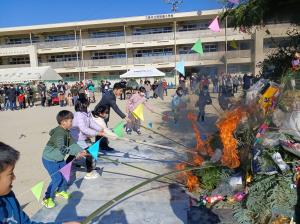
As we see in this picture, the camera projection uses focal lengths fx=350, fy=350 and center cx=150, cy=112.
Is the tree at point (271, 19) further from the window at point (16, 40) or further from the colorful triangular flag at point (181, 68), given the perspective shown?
the window at point (16, 40)

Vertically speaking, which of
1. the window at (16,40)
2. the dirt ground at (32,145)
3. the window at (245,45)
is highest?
the window at (16,40)

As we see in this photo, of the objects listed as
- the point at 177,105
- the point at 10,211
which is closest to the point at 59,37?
the point at 177,105

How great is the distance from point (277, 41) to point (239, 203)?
3921mm

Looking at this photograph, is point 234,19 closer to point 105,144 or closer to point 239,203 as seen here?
point 239,203

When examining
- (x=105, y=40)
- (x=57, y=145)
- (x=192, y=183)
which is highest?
(x=105, y=40)

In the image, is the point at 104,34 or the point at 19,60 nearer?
the point at 104,34

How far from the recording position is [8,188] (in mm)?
1995

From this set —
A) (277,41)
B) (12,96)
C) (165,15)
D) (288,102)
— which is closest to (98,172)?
(288,102)

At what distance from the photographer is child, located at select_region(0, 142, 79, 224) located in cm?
194

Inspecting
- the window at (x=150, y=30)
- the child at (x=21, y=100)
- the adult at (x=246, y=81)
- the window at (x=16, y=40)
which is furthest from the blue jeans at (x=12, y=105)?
the window at (x=16, y=40)

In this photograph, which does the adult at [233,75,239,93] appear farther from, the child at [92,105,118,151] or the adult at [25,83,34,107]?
the adult at [25,83,34,107]

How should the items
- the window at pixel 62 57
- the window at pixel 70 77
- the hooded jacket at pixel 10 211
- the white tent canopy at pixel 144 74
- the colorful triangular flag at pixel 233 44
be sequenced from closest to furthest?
1. the hooded jacket at pixel 10 211
2. the colorful triangular flag at pixel 233 44
3. the white tent canopy at pixel 144 74
4. the window at pixel 70 77
5. the window at pixel 62 57

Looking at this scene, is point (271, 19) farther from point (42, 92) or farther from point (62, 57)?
point (62, 57)

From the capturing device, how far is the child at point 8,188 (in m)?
1.94
